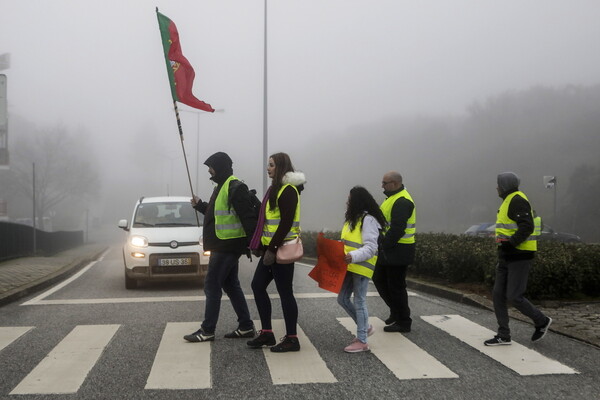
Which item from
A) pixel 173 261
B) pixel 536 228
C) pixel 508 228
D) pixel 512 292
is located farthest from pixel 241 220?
pixel 173 261

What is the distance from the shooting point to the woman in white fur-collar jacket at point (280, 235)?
5.90m

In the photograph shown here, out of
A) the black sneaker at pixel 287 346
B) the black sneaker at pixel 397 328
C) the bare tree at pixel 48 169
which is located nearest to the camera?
the black sneaker at pixel 287 346

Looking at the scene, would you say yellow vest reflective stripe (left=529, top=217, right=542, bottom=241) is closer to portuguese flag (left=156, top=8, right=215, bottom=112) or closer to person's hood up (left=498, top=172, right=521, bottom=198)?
person's hood up (left=498, top=172, right=521, bottom=198)

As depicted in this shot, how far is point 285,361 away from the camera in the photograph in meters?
5.75

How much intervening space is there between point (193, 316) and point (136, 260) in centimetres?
312

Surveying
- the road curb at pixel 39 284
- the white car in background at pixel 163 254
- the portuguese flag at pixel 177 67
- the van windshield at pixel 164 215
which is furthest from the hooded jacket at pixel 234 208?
the van windshield at pixel 164 215

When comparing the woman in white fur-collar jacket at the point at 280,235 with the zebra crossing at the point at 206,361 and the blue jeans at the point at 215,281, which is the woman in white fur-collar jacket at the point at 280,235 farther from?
the blue jeans at the point at 215,281

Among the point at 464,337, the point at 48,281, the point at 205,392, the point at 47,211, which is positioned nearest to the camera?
the point at 205,392

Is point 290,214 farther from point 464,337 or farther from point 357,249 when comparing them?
point 464,337

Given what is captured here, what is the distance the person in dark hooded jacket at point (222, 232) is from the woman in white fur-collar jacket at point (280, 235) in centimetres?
38

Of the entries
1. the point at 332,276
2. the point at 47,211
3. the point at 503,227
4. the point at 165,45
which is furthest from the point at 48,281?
the point at 47,211

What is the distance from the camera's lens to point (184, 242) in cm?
1125

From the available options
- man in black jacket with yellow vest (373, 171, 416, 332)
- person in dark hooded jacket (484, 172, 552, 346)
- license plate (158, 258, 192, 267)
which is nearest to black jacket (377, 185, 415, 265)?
man in black jacket with yellow vest (373, 171, 416, 332)

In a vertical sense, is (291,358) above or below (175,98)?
below
